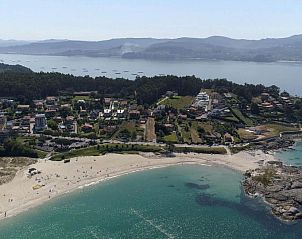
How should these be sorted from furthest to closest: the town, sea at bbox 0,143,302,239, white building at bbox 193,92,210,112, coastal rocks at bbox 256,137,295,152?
white building at bbox 193,92,210,112 < coastal rocks at bbox 256,137,295,152 < the town < sea at bbox 0,143,302,239

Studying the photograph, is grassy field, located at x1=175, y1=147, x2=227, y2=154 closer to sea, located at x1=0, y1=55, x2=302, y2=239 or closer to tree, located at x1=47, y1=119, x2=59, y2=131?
sea, located at x1=0, y1=55, x2=302, y2=239

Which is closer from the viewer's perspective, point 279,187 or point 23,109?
point 279,187

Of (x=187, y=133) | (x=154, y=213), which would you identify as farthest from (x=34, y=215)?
(x=187, y=133)

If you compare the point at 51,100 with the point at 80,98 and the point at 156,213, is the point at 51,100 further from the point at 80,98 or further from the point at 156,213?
the point at 156,213

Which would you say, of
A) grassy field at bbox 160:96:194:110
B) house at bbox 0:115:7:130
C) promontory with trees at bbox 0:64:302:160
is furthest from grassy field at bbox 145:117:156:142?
house at bbox 0:115:7:130

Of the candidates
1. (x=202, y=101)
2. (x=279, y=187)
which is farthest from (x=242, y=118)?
(x=279, y=187)
